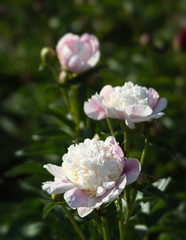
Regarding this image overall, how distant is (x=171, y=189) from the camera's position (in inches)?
44.4

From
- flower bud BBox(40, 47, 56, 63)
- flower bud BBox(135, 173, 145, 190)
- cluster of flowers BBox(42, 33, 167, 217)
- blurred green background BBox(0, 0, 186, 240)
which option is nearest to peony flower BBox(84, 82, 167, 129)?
cluster of flowers BBox(42, 33, 167, 217)


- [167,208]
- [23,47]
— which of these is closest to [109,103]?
[167,208]

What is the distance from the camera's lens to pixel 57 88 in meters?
1.74

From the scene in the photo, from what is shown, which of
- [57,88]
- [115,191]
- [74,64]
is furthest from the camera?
[57,88]

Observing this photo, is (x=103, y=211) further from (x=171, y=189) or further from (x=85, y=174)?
(x=171, y=189)

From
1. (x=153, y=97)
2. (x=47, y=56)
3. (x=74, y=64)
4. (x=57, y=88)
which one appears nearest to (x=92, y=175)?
(x=153, y=97)

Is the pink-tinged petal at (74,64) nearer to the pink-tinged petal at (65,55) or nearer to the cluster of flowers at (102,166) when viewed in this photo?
the pink-tinged petal at (65,55)

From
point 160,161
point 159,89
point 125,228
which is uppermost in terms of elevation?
point 125,228

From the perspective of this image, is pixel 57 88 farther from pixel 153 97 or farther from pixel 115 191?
pixel 115 191

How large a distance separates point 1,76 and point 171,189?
6.24 feet

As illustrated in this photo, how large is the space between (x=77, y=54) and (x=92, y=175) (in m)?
0.55

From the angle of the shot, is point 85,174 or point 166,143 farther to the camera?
point 166,143

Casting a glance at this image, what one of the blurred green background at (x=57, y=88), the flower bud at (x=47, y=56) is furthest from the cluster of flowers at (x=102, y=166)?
the blurred green background at (x=57, y=88)

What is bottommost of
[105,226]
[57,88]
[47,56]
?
[57,88]
